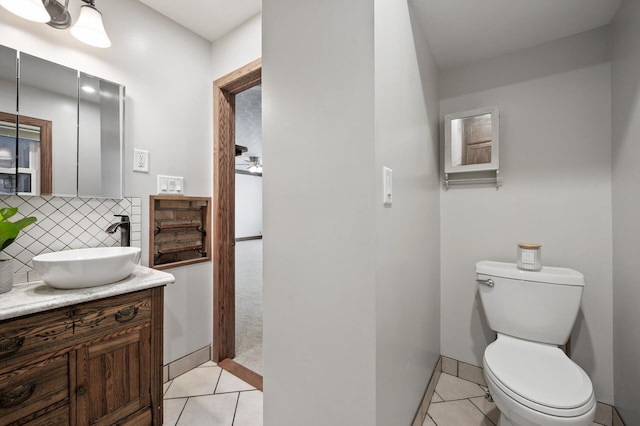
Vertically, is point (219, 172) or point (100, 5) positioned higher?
point (100, 5)

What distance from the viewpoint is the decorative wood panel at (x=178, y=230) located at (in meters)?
1.90

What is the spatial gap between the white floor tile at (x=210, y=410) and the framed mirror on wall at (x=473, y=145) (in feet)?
6.71

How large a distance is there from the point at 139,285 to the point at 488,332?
6.96 ft

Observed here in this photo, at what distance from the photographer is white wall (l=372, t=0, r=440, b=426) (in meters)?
0.96

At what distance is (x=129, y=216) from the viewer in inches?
69.4

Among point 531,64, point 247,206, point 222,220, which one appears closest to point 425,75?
point 531,64

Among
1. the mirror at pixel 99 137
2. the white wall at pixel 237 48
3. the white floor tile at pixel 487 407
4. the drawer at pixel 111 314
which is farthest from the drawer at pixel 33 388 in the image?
the white floor tile at pixel 487 407

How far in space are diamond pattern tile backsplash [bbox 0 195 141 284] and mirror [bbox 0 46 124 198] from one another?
71mm

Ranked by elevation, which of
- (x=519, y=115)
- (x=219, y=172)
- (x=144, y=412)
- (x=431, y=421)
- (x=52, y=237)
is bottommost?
(x=431, y=421)

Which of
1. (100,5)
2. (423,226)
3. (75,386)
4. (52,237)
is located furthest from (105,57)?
(423,226)

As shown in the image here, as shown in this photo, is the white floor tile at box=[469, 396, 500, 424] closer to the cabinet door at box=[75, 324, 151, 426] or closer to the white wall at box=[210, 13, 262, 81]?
the cabinet door at box=[75, 324, 151, 426]

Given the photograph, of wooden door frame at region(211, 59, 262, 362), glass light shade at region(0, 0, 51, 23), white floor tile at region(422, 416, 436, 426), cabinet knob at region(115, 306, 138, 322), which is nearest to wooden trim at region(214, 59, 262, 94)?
wooden door frame at region(211, 59, 262, 362)

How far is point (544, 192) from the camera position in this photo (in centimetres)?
166

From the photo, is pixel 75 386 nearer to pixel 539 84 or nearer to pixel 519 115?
pixel 519 115
